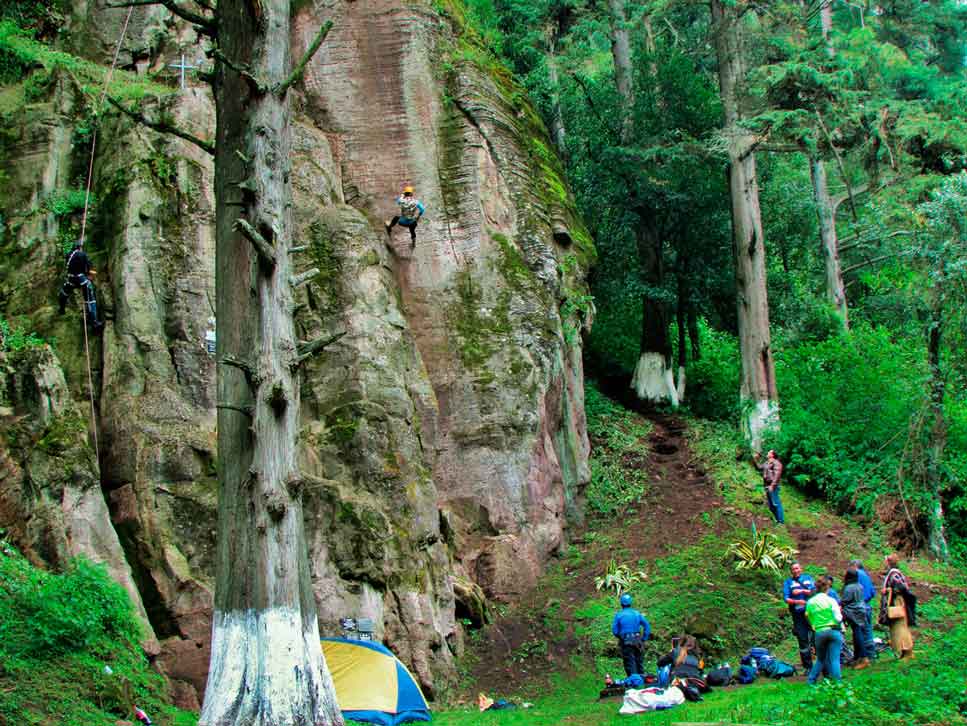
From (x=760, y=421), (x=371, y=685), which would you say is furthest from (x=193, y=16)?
(x=760, y=421)

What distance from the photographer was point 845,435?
76.2 ft

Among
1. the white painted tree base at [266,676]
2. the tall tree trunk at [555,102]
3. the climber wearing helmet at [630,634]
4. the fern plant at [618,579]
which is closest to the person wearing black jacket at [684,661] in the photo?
the climber wearing helmet at [630,634]

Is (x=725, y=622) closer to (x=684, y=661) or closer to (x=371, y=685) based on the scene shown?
(x=684, y=661)

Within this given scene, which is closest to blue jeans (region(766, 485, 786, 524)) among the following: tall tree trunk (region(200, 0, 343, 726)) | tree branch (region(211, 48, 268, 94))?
tall tree trunk (region(200, 0, 343, 726))

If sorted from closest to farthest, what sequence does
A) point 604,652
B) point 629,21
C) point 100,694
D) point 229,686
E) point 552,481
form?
point 229,686
point 100,694
point 604,652
point 552,481
point 629,21

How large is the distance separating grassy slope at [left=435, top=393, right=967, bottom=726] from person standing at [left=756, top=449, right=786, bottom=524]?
1.37 ft

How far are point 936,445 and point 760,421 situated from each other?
390 centimetres

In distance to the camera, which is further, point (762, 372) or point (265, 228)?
point (762, 372)

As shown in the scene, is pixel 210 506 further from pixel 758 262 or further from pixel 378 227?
pixel 758 262

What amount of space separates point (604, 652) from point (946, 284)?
977 centimetres

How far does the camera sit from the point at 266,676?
1013 centimetres

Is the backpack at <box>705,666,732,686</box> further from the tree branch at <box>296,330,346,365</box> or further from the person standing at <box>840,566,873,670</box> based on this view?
the tree branch at <box>296,330,346,365</box>

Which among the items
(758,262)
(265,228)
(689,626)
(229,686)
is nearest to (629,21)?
(758,262)

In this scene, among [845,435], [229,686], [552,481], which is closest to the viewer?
[229,686]
